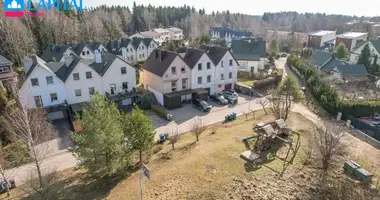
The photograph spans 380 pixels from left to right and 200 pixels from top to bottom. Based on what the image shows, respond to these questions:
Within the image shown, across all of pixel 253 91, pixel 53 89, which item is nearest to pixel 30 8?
pixel 53 89

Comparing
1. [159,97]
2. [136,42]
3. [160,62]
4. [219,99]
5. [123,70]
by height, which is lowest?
[219,99]

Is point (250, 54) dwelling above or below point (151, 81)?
above

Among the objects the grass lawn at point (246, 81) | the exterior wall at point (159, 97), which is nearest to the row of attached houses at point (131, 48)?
the exterior wall at point (159, 97)

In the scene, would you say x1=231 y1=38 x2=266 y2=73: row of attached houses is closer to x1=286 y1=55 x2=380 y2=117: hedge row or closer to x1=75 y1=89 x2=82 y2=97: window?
x1=286 y1=55 x2=380 y2=117: hedge row

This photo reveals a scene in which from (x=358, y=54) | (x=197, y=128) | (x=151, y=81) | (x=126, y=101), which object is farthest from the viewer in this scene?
(x=358, y=54)

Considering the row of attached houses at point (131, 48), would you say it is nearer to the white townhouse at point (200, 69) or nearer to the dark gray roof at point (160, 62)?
the dark gray roof at point (160, 62)

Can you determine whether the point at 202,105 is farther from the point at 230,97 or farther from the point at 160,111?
the point at 160,111

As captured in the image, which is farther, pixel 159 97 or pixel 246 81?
pixel 246 81

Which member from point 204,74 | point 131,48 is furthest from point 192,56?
point 131,48
